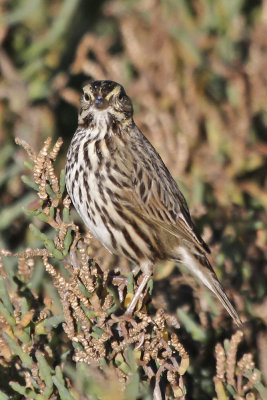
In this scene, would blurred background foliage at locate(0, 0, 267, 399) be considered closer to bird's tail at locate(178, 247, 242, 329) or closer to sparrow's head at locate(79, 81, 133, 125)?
bird's tail at locate(178, 247, 242, 329)

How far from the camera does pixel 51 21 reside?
7.49 metres

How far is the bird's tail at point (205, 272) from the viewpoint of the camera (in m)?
4.14

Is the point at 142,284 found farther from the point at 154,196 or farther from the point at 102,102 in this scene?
the point at 102,102

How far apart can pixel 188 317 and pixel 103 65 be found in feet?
9.32

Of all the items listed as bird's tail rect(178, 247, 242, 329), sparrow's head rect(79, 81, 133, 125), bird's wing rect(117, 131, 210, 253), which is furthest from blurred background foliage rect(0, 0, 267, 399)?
sparrow's head rect(79, 81, 133, 125)

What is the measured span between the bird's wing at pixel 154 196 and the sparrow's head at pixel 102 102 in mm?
189

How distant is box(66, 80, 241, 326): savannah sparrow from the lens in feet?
13.5

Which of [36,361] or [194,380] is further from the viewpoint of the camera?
[194,380]

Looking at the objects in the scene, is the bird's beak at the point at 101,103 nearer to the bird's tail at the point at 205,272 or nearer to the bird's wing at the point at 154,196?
the bird's wing at the point at 154,196

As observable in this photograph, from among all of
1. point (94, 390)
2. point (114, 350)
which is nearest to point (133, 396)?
point (94, 390)

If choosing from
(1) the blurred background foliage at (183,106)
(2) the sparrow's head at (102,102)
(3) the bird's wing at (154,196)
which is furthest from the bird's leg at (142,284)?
(2) the sparrow's head at (102,102)

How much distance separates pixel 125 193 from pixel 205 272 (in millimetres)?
571

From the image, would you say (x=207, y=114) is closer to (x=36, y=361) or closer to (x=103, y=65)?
(x=103, y=65)

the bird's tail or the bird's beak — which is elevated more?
the bird's beak
